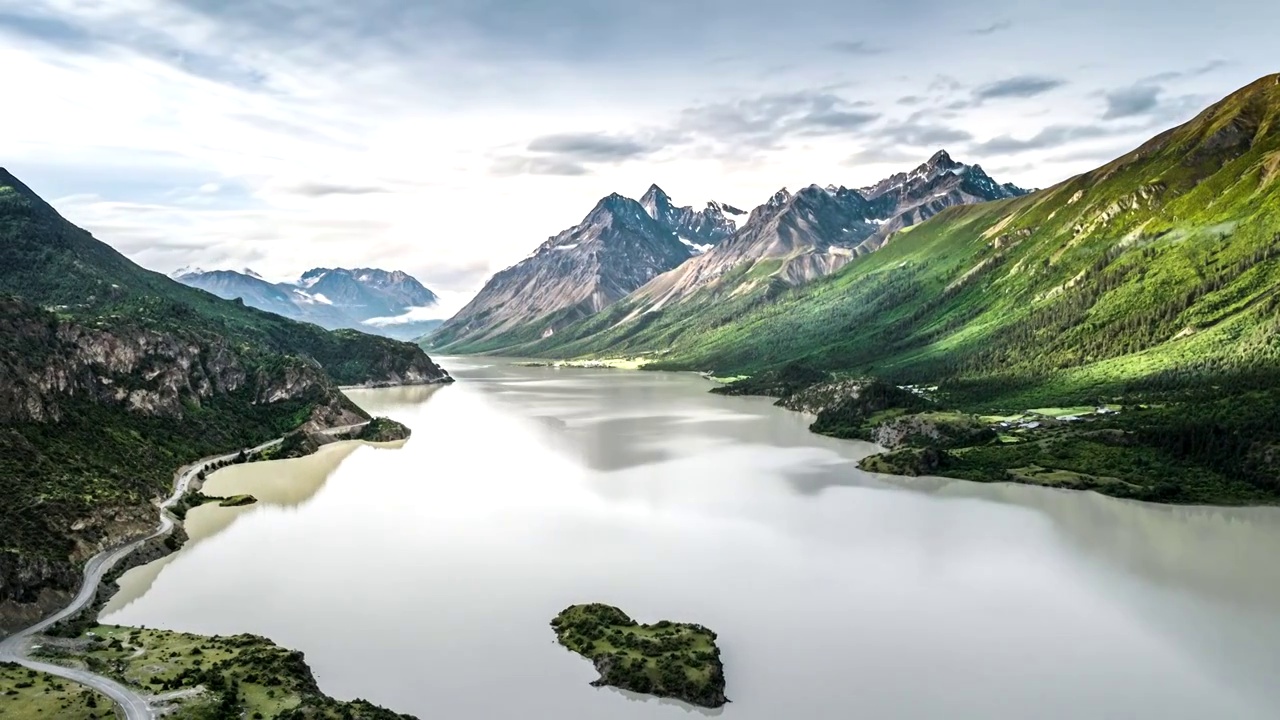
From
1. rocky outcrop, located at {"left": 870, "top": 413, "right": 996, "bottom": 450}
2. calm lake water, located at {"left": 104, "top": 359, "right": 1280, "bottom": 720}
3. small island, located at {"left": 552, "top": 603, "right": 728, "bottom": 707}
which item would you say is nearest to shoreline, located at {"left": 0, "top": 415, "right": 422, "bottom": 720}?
calm lake water, located at {"left": 104, "top": 359, "right": 1280, "bottom": 720}

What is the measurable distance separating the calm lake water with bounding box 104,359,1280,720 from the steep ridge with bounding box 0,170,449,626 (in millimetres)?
8064

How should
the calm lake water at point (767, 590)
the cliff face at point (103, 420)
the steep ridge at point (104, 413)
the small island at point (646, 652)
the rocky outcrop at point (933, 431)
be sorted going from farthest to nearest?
the rocky outcrop at point (933, 431) < the steep ridge at point (104, 413) < the cliff face at point (103, 420) < the small island at point (646, 652) < the calm lake water at point (767, 590)

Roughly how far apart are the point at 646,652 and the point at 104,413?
332ft

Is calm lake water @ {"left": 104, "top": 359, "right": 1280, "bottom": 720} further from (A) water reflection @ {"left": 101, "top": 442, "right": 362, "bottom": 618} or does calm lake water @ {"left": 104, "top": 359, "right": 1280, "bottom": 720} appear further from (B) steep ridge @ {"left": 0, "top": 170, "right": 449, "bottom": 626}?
(B) steep ridge @ {"left": 0, "top": 170, "right": 449, "bottom": 626}

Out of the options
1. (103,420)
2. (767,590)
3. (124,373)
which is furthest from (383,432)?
(767,590)

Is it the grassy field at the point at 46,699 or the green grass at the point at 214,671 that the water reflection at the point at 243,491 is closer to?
the green grass at the point at 214,671

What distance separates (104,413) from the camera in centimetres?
11862

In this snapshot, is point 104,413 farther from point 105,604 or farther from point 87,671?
point 87,671

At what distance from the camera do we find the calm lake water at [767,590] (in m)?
52.3

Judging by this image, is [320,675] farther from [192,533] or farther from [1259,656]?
[1259,656]

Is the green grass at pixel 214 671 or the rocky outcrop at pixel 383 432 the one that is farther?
the rocky outcrop at pixel 383 432

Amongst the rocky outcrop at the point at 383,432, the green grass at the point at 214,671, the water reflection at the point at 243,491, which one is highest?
the rocky outcrop at the point at 383,432

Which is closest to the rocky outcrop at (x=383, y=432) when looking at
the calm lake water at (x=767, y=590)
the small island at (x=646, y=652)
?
the calm lake water at (x=767, y=590)

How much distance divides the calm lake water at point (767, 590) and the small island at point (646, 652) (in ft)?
3.88
